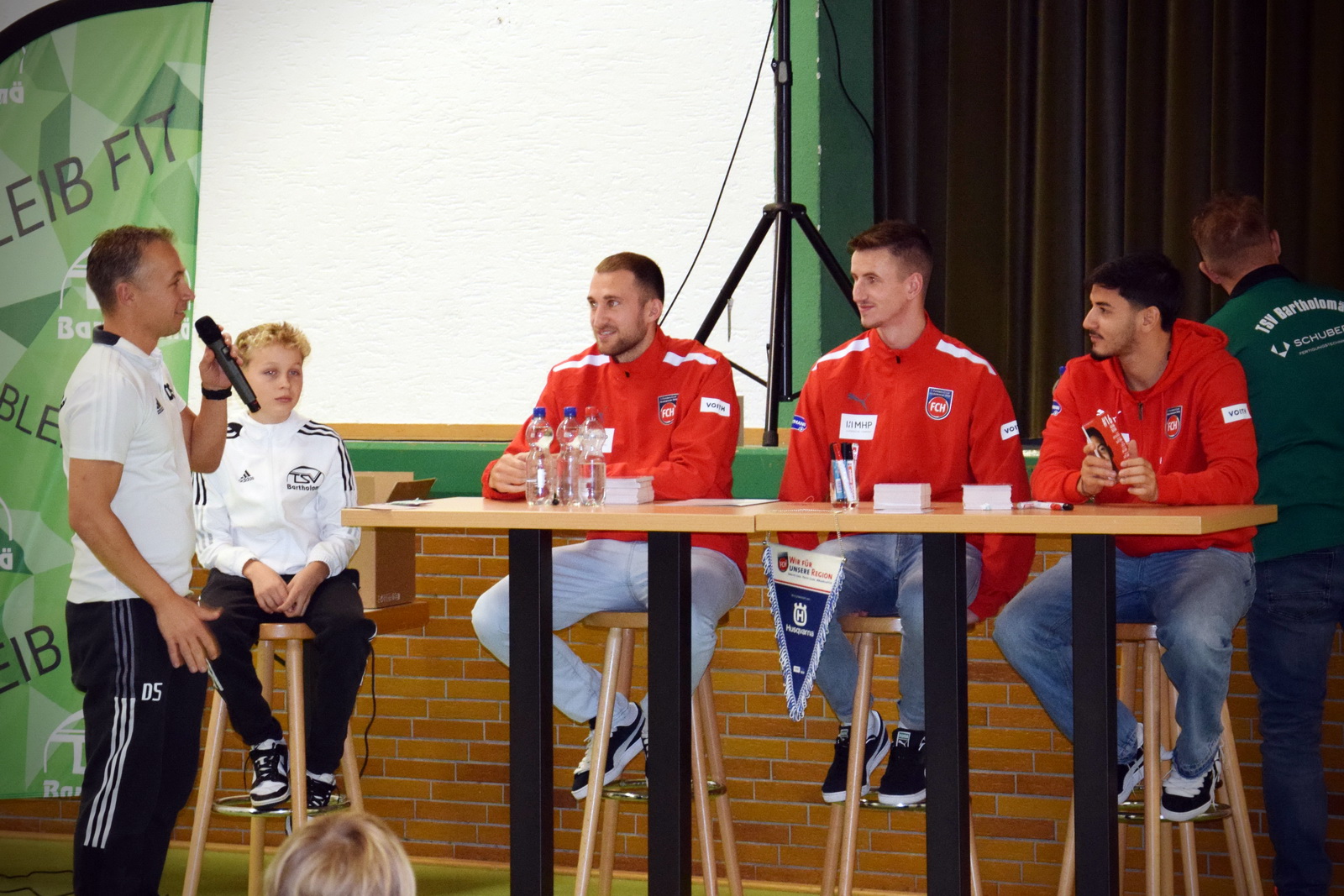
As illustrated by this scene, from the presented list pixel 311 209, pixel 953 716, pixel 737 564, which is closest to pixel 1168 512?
pixel 953 716

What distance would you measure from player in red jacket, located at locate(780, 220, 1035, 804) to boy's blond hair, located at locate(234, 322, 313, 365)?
1334 millimetres

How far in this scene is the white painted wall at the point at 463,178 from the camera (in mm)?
4230

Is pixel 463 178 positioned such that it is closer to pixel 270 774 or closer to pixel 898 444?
pixel 898 444

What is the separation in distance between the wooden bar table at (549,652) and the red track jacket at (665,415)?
0.50 metres

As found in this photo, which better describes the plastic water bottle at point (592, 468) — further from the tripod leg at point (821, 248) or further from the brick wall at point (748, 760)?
the tripod leg at point (821, 248)

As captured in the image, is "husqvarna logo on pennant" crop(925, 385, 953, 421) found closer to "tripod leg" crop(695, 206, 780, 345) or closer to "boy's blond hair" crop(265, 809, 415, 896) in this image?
"tripod leg" crop(695, 206, 780, 345)

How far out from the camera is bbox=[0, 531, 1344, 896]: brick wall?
11.2 ft

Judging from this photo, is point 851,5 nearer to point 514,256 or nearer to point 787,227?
point 787,227

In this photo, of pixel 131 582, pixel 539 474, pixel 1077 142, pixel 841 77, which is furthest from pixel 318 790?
pixel 1077 142

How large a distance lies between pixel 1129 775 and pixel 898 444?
89 centimetres

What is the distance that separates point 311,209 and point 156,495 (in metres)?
2.23

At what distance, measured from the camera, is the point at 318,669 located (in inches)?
124

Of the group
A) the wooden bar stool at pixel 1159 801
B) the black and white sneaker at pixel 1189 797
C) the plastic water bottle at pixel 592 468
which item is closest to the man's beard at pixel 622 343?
the plastic water bottle at pixel 592 468

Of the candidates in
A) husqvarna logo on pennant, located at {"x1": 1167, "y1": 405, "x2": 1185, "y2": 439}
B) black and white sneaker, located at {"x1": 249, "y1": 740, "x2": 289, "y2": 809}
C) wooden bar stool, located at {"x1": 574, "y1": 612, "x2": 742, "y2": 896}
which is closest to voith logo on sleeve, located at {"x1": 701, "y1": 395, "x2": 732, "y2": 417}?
wooden bar stool, located at {"x1": 574, "y1": 612, "x2": 742, "y2": 896}
